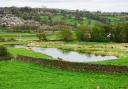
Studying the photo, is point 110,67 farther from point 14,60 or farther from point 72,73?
point 14,60

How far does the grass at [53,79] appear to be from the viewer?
39281mm

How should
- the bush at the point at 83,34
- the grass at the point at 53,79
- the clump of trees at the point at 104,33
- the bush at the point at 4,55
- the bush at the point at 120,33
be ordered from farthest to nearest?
1. the bush at the point at 83,34
2. the clump of trees at the point at 104,33
3. the bush at the point at 120,33
4. the bush at the point at 4,55
5. the grass at the point at 53,79

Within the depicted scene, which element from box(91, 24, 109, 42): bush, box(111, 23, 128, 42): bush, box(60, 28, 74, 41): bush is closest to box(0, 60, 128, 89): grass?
box(111, 23, 128, 42): bush

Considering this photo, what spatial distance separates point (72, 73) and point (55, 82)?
7.49m

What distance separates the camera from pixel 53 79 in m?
44.2

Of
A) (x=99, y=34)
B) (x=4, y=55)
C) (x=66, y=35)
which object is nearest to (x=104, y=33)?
(x=99, y=34)

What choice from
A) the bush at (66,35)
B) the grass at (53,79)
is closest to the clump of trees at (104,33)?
the bush at (66,35)

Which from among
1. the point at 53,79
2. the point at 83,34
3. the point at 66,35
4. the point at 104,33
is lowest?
the point at 66,35

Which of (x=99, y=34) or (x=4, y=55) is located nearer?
(x=4, y=55)

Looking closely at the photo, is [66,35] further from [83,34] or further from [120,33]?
[120,33]

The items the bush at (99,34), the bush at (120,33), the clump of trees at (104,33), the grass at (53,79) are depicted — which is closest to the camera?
the grass at (53,79)

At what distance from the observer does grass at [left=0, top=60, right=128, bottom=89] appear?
129 feet

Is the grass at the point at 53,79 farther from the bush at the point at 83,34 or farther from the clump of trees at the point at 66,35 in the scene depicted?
the bush at the point at 83,34

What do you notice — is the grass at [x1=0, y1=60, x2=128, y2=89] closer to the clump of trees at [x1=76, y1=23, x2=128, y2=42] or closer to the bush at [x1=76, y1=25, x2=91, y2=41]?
the clump of trees at [x1=76, y1=23, x2=128, y2=42]
